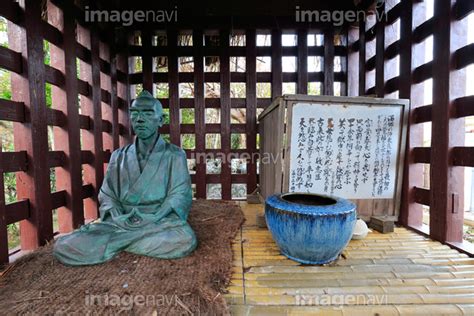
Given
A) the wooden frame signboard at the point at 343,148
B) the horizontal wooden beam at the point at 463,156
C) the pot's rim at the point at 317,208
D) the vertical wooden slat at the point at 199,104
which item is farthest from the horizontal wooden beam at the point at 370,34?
the pot's rim at the point at 317,208

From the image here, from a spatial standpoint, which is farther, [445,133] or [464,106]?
[445,133]

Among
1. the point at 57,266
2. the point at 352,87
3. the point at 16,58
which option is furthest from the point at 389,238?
the point at 16,58

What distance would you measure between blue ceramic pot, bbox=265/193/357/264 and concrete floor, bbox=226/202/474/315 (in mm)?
130

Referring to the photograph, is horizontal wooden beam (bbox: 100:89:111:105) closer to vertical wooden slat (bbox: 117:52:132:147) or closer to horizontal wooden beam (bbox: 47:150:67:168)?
vertical wooden slat (bbox: 117:52:132:147)

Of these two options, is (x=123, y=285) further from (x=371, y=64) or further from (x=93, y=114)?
(x=371, y=64)

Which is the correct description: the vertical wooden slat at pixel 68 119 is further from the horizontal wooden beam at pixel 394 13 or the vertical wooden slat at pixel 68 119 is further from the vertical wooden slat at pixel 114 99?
the horizontal wooden beam at pixel 394 13

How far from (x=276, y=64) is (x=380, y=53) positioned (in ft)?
5.77

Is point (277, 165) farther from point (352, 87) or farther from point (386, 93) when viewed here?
point (352, 87)

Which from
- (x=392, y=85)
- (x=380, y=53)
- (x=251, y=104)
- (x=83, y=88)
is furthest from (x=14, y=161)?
(x=380, y=53)

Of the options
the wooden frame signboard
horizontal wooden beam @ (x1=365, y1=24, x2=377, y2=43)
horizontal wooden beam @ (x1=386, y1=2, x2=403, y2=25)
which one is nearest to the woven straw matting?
the wooden frame signboard

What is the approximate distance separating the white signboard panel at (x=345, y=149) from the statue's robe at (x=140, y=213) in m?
1.50

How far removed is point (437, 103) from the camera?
2848 mm

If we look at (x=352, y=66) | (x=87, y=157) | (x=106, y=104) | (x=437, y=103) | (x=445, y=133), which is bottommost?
(x=87, y=157)

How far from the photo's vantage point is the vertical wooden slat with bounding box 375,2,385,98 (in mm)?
3820
